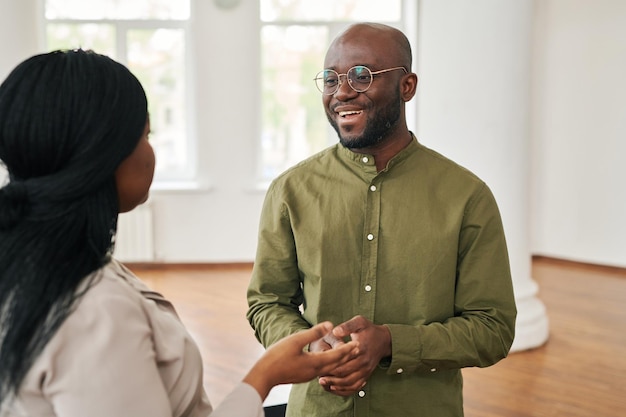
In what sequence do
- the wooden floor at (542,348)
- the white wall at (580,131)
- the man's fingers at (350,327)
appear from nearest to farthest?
the man's fingers at (350,327) < the wooden floor at (542,348) < the white wall at (580,131)

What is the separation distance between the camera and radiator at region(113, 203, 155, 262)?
7.98 m

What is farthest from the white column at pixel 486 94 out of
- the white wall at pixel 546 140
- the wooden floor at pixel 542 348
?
the white wall at pixel 546 140

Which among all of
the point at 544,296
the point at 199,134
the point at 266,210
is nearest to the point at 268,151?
the point at 199,134

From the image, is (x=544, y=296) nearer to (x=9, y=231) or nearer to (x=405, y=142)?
(x=405, y=142)

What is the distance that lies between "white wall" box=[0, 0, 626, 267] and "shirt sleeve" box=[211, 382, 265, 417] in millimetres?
6844

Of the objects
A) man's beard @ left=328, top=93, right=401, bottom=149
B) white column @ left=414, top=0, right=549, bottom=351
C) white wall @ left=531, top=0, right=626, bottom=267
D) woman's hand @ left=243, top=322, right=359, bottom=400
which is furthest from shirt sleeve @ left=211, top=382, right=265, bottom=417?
white wall @ left=531, top=0, right=626, bottom=267

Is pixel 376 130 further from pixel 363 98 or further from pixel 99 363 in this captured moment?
pixel 99 363

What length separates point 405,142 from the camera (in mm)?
1938

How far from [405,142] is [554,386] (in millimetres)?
3061

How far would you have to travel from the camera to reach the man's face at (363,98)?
6.08 ft

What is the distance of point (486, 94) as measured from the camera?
→ 5.03 meters

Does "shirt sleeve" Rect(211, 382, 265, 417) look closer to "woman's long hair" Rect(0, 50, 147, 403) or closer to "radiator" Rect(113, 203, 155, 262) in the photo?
"woman's long hair" Rect(0, 50, 147, 403)

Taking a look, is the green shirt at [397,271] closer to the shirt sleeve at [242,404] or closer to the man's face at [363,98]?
the man's face at [363,98]

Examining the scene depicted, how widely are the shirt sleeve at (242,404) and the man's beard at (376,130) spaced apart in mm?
733
